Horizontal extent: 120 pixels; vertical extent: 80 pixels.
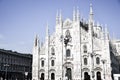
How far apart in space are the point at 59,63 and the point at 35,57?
7605 mm

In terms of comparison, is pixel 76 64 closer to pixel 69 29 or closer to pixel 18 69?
pixel 69 29

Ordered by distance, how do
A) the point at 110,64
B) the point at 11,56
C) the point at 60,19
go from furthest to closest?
1. the point at 11,56
2. the point at 60,19
3. the point at 110,64

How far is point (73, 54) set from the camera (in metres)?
59.4

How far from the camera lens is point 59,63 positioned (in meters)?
60.5

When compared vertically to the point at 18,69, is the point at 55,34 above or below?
above

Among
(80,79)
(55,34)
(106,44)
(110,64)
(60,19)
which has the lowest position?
(80,79)

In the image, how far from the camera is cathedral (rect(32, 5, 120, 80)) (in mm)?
55969

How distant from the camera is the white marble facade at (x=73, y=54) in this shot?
56.1m

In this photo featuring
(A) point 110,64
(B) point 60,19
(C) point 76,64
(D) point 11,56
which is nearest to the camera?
(A) point 110,64

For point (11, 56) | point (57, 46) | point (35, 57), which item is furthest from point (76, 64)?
point (11, 56)

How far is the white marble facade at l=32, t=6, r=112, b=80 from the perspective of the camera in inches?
2208

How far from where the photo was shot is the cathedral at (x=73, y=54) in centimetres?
5597

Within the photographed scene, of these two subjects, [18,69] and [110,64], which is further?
[18,69]

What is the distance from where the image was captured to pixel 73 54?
59.4m
